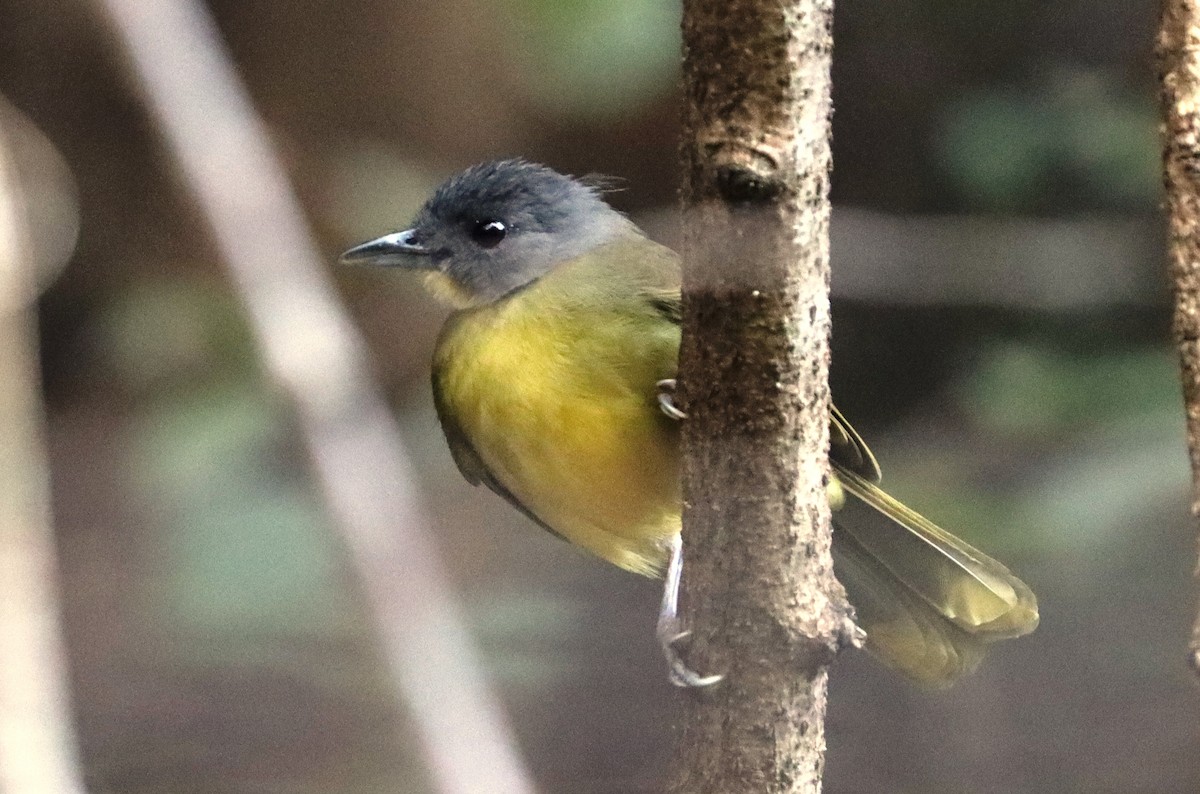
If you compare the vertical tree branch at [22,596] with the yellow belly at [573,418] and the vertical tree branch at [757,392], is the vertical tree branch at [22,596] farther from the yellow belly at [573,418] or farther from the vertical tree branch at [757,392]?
the vertical tree branch at [757,392]

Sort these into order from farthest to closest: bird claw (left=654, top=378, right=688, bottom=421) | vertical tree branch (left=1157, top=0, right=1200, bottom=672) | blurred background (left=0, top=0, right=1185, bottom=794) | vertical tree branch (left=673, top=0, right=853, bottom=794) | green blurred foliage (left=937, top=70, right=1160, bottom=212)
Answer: green blurred foliage (left=937, top=70, right=1160, bottom=212), blurred background (left=0, top=0, right=1185, bottom=794), bird claw (left=654, top=378, right=688, bottom=421), vertical tree branch (left=1157, top=0, right=1200, bottom=672), vertical tree branch (left=673, top=0, right=853, bottom=794)

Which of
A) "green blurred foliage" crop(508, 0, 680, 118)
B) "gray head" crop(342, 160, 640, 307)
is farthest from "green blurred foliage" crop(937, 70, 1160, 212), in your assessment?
"gray head" crop(342, 160, 640, 307)

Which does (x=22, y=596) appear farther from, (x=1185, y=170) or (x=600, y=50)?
(x=600, y=50)

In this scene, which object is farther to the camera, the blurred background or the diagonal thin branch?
the blurred background

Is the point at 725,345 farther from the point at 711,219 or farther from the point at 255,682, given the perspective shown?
the point at 255,682

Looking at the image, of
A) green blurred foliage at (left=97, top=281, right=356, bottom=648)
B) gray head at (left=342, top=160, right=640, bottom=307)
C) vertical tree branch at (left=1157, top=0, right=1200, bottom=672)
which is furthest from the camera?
green blurred foliage at (left=97, top=281, right=356, bottom=648)

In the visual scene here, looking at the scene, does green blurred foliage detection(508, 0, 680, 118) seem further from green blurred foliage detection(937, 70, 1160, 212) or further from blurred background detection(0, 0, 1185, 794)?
green blurred foliage detection(937, 70, 1160, 212)
